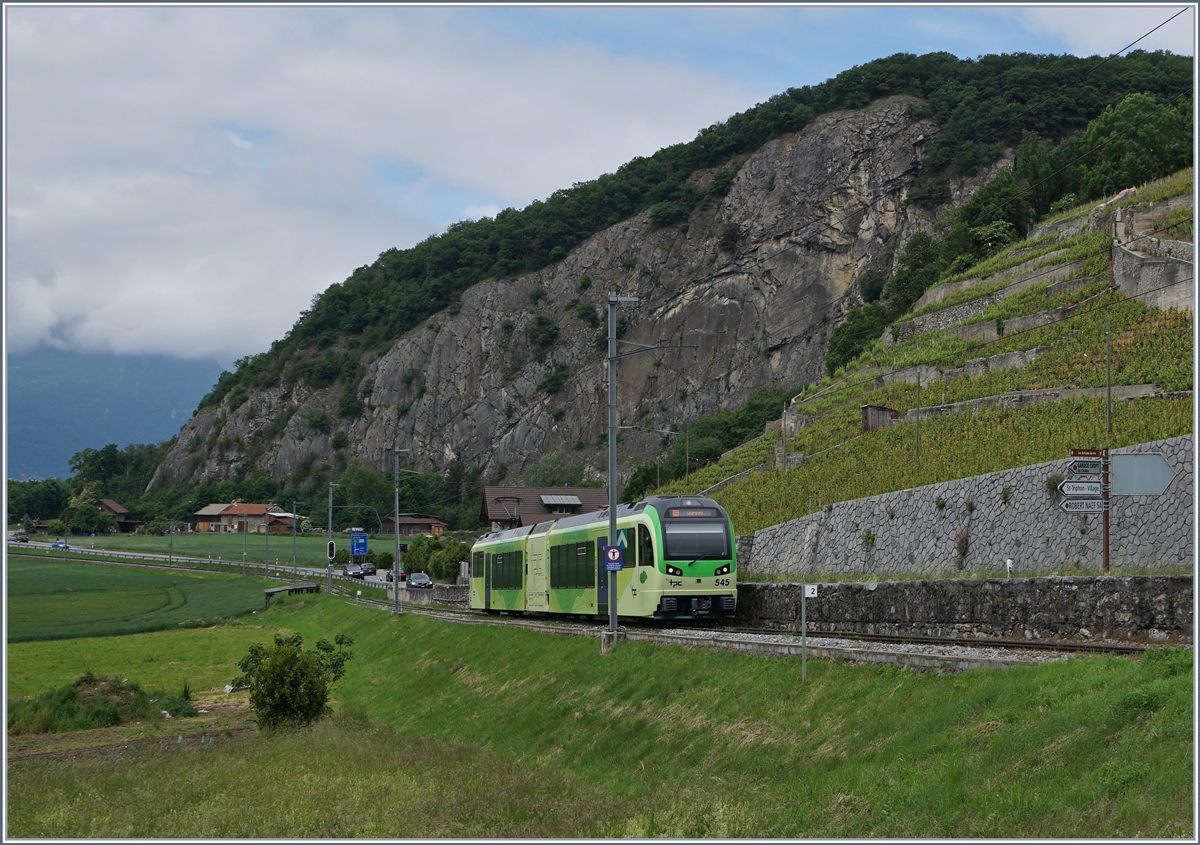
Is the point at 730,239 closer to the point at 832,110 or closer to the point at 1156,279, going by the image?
the point at 832,110

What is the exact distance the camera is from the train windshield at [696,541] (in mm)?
28266

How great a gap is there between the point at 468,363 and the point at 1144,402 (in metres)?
143

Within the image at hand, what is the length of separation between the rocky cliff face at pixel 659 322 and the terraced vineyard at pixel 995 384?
214ft

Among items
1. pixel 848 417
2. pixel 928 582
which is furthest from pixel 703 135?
pixel 928 582

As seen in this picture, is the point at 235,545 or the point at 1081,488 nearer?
the point at 1081,488

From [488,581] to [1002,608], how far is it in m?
28.4

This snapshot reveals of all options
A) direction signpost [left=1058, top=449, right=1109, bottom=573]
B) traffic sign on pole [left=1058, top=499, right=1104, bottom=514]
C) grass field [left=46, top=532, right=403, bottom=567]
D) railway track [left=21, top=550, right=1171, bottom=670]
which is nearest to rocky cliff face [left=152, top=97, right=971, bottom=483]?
grass field [left=46, top=532, right=403, bottom=567]

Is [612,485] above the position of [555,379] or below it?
below

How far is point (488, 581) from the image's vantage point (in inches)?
1820

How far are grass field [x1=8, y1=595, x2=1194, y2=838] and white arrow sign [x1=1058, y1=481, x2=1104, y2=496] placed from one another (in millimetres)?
4428

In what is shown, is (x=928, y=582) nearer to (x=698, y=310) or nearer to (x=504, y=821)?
(x=504, y=821)

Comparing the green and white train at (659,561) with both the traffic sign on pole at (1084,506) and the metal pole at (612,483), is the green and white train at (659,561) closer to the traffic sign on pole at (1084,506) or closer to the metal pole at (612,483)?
the metal pole at (612,483)

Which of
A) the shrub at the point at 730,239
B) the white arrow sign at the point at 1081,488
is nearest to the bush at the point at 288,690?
the white arrow sign at the point at 1081,488

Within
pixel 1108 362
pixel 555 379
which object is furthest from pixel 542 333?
pixel 1108 362
